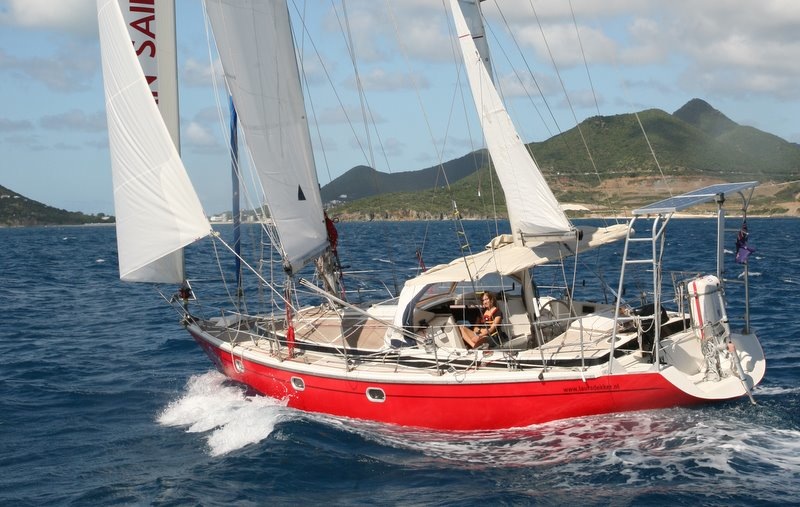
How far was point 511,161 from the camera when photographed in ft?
48.3

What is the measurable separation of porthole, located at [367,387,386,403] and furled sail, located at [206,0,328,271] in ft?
8.70

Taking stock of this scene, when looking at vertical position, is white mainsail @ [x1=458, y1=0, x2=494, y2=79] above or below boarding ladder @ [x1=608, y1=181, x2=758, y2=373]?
above

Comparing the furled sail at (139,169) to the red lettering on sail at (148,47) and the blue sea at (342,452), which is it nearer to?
the red lettering on sail at (148,47)

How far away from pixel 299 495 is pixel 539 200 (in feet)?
21.1

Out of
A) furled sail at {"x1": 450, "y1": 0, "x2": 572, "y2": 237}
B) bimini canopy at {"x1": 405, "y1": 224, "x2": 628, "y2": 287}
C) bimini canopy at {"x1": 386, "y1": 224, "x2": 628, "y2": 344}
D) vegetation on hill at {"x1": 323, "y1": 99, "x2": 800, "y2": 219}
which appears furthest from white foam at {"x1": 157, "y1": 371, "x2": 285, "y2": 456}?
vegetation on hill at {"x1": 323, "y1": 99, "x2": 800, "y2": 219}

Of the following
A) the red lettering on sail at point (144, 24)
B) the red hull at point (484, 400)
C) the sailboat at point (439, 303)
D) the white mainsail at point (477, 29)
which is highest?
the red lettering on sail at point (144, 24)

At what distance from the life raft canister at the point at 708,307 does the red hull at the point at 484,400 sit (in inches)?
49.7

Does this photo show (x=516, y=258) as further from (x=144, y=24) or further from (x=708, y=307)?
(x=144, y=24)

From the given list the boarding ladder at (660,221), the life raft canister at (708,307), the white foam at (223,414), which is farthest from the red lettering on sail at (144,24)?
the life raft canister at (708,307)

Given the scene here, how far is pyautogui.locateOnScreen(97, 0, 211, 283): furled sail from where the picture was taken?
14.5 m

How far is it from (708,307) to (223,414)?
8.69 m

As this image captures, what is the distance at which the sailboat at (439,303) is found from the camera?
13.2 m

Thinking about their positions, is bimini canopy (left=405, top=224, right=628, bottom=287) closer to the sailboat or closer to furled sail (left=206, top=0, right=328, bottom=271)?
the sailboat

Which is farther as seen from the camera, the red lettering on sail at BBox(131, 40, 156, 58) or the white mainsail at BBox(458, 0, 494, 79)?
the red lettering on sail at BBox(131, 40, 156, 58)
